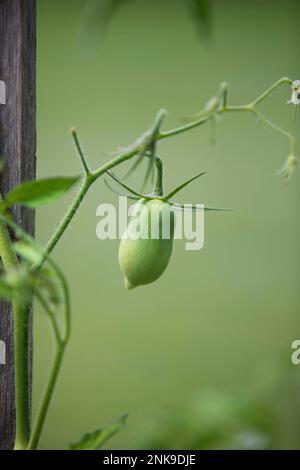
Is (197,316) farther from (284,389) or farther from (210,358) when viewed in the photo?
(284,389)

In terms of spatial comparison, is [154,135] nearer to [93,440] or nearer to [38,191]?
[38,191]

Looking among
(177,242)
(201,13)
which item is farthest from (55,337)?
(177,242)

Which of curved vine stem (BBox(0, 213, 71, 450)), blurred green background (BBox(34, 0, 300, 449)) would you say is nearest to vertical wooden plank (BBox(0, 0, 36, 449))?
curved vine stem (BBox(0, 213, 71, 450))

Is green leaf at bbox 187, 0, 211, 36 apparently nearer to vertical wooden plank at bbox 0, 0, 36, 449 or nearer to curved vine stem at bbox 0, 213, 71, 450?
curved vine stem at bbox 0, 213, 71, 450
